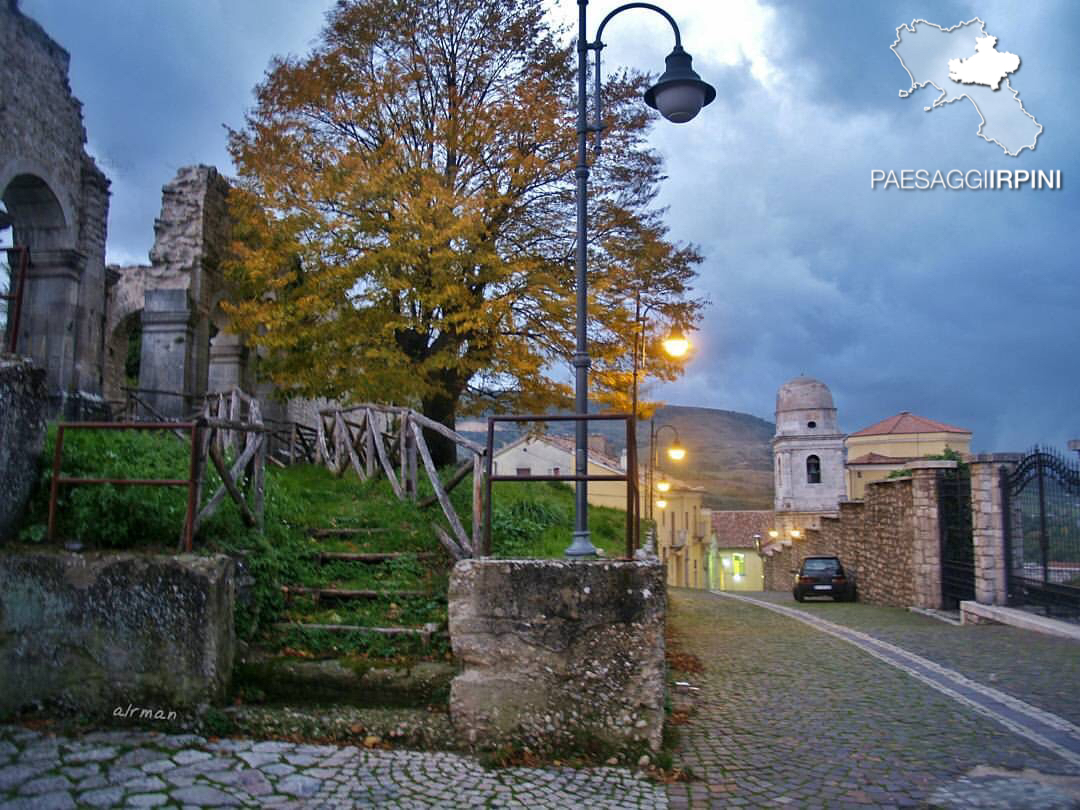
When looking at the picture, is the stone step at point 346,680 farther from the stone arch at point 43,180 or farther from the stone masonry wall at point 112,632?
the stone arch at point 43,180

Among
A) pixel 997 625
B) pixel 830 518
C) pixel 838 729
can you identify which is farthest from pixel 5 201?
pixel 830 518

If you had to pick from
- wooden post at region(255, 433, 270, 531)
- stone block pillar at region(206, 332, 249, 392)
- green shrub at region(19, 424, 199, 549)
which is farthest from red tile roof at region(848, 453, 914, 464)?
green shrub at region(19, 424, 199, 549)

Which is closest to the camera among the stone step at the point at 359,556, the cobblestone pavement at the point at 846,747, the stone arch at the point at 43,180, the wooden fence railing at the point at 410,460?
the cobblestone pavement at the point at 846,747

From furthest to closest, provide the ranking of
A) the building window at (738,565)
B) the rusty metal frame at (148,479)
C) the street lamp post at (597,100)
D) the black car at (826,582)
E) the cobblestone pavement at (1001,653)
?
the building window at (738,565), the black car at (826,582), the cobblestone pavement at (1001,653), the street lamp post at (597,100), the rusty metal frame at (148,479)

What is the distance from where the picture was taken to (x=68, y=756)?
4.69 metres

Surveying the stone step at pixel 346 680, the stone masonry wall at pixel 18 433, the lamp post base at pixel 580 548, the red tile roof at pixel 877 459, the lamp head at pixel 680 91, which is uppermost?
the red tile roof at pixel 877 459

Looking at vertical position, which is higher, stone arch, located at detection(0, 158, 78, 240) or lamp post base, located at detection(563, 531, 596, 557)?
stone arch, located at detection(0, 158, 78, 240)

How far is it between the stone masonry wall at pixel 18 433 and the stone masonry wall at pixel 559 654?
3507 millimetres

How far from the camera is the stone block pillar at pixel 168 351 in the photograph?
15984mm

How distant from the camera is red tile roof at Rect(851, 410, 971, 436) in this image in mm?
58281

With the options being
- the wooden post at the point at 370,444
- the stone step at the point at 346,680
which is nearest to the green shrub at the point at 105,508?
the stone step at the point at 346,680

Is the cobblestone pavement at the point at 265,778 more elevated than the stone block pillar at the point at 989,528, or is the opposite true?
the stone block pillar at the point at 989,528

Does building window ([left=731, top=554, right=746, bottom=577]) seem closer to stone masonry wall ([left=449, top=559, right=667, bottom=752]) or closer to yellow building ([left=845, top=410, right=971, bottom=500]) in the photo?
yellow building ([left=845, top=410, right=971, bottom=500])

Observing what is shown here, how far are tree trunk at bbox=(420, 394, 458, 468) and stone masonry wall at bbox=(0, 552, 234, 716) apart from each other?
8.72m
